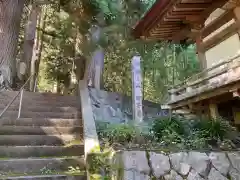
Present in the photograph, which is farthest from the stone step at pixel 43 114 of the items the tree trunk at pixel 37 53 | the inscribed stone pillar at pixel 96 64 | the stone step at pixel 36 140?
the tree trunk at pixel 37 53

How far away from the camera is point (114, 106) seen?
34.6 ft

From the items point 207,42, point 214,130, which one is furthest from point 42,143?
point 207,42

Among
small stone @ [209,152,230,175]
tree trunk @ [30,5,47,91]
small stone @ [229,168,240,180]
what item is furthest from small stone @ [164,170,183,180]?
tree trunk @ [30,5,47,91]

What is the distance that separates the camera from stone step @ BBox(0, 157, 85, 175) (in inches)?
159

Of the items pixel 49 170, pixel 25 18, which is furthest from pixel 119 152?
pixel 25 18

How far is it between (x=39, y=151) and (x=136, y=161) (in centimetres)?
172

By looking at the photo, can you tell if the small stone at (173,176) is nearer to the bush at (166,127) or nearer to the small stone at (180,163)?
the small stone at (180,163)

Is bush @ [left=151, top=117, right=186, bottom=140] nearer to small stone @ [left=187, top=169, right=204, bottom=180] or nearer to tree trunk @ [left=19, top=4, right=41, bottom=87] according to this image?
small stone @ [left=187, top=169, right=204, bottom=180]

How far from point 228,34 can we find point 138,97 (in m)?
2.60

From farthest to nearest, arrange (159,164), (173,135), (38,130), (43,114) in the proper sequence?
(43,114) → (38,130) → (173,135) → (159,164)

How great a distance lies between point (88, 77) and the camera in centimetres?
1084

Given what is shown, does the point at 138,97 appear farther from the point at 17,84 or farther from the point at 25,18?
the point at 25,18

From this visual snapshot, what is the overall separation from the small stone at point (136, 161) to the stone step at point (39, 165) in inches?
35.8

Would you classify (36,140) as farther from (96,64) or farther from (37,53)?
(37,53)
